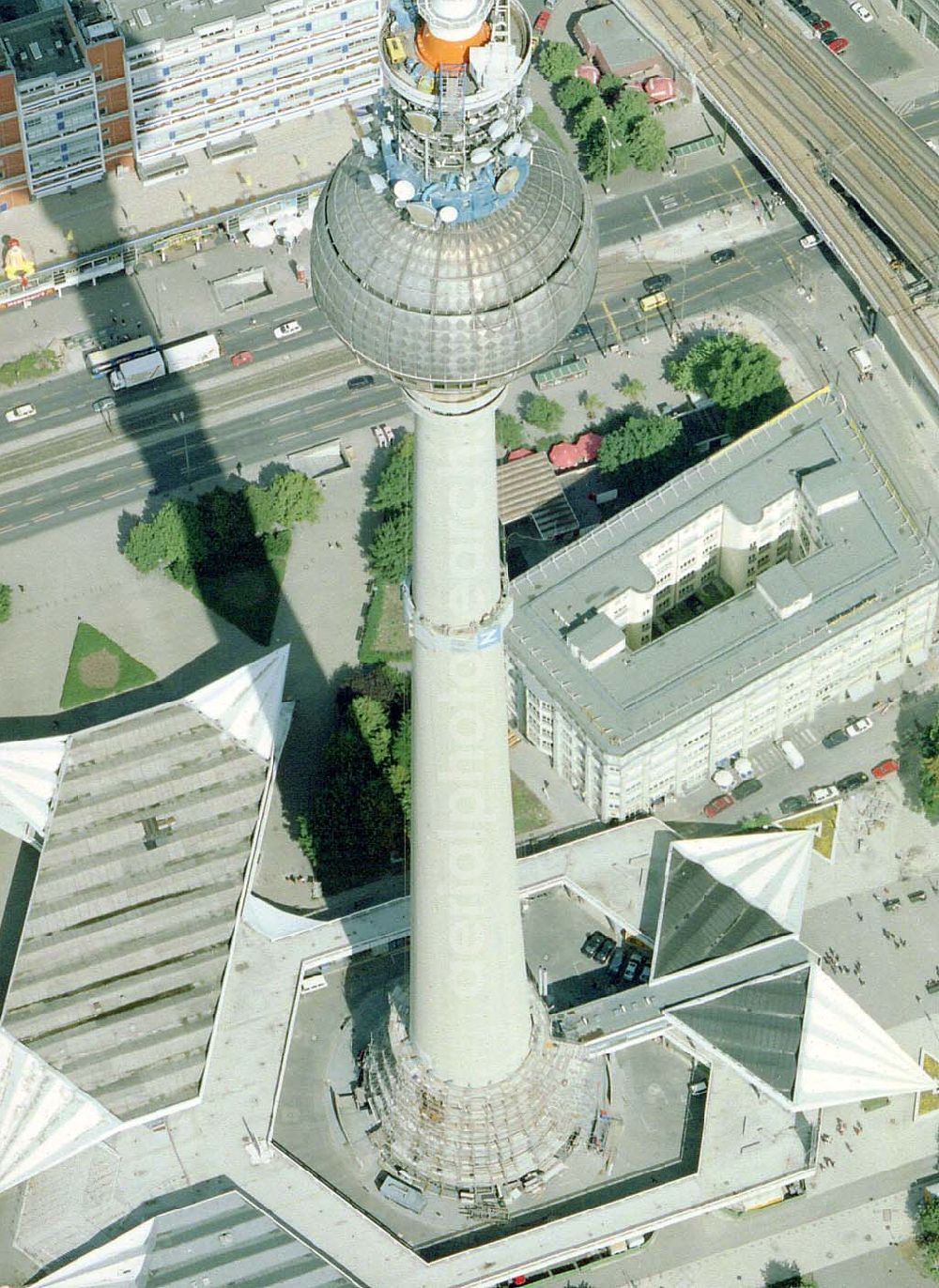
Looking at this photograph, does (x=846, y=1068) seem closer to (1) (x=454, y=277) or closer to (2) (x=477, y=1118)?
(2) (x=477, y=1118)

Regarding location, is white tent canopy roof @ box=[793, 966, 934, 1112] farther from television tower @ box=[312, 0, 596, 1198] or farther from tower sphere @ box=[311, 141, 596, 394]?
tower sphere @ box=[311, 141, 596, 394]

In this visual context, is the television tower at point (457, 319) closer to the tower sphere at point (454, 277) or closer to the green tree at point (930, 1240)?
the tower sphere at point (454, 277)

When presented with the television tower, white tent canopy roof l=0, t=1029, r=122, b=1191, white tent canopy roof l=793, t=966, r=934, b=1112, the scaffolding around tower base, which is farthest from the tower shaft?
white tent canopy roof l=0, t=1029, r=122, b=1191

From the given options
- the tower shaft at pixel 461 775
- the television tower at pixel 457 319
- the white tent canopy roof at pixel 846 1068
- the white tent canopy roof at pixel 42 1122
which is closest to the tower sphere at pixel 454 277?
the television tower at pixel 457 319

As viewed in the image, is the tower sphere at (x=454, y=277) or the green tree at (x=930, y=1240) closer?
the tower sphere at (x=454, y=277)

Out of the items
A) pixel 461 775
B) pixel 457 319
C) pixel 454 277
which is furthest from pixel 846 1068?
pixel 454 277

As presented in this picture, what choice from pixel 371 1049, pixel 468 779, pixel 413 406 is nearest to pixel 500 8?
pixel 413 406

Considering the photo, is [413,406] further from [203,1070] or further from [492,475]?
[203,1070]
